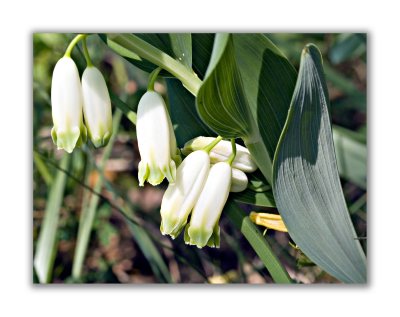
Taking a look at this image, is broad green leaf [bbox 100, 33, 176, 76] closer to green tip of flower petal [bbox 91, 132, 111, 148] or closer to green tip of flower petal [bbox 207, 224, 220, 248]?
green tip of flower petal [bbox 91, 132, 111, 148]

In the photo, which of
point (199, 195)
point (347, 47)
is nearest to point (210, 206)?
point (199, 195)

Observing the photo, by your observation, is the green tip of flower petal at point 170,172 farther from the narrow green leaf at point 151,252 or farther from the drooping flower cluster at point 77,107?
the narrow green leaf at point 151,252

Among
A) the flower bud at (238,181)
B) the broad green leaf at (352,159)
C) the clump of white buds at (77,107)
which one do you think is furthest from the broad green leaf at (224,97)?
the broad green leaf at (352,159)

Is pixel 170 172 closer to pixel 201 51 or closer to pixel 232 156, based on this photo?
pixel 232 156
